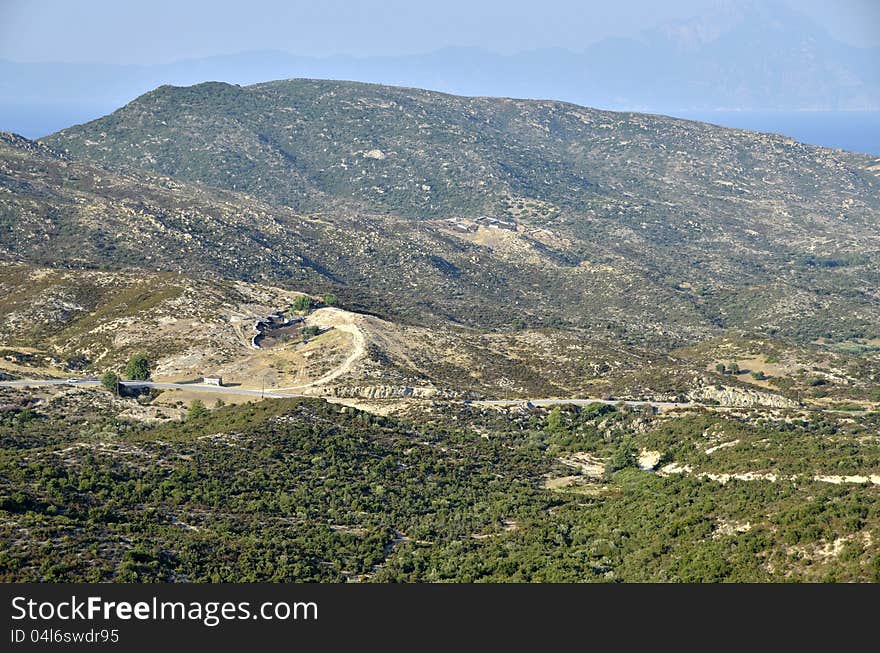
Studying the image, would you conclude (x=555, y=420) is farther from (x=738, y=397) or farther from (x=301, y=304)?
(x=301, y=304)

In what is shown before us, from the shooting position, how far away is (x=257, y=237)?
565ft

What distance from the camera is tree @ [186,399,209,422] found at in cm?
7488

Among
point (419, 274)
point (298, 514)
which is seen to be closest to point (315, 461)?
point (298, 514)

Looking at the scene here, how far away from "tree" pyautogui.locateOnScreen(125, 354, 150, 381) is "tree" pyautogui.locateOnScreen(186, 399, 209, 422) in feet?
30.8

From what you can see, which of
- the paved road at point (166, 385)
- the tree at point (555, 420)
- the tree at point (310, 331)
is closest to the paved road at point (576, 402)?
the tree at point (555, 420)

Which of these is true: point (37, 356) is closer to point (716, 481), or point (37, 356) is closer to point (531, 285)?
point (716, 481)

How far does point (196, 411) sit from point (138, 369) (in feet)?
42.0

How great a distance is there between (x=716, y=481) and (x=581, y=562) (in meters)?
15.9

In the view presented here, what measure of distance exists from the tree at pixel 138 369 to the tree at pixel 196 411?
370 inches

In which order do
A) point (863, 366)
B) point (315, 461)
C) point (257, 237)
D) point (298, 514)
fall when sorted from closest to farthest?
point (298, 514) < point (315, 461) < point (863, 366) < point (257, 237)

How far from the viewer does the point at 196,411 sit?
7569cm

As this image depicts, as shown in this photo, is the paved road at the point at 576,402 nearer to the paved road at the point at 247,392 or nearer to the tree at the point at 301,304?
the paved road at the point at 247,392

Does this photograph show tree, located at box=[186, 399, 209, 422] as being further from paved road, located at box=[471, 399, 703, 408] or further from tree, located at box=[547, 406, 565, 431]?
tree, located at box=[547, 406, 565, 431]

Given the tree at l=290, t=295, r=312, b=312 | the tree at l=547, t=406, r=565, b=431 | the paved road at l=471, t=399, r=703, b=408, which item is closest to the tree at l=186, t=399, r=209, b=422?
the paved road at l=471, t=399, r=703, b=408
